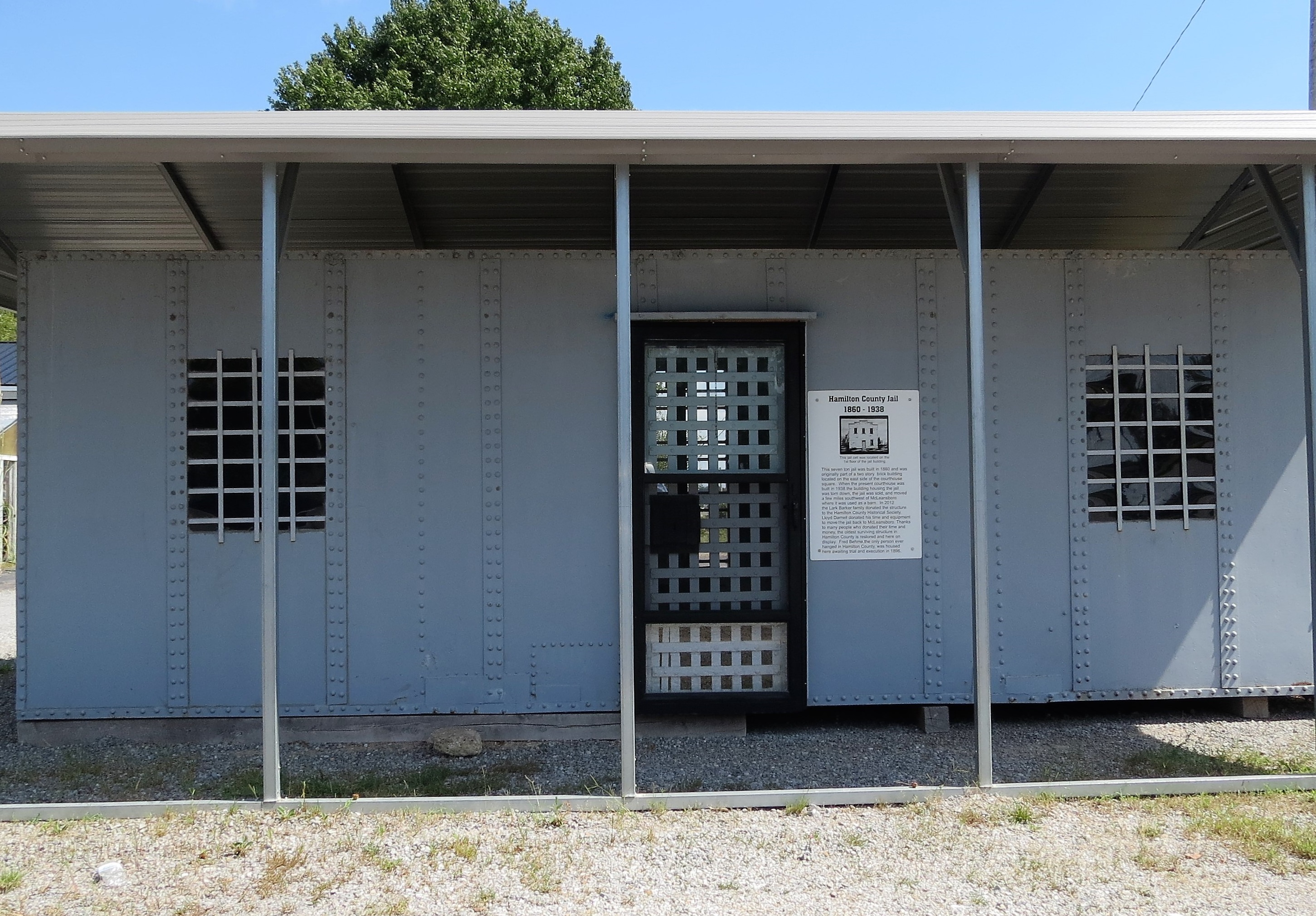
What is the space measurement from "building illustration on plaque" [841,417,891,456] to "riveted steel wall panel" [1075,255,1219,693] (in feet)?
4.51

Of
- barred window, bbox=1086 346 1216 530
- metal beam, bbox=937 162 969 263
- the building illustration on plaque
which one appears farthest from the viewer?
barred window, bbox=1086 346 1216 530

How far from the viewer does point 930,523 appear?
19.1ft

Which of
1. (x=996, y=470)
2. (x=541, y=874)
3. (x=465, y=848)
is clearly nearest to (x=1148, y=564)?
(x=996, y=470)

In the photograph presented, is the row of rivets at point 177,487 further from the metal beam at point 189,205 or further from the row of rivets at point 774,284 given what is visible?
the row of rivets at point 774,284

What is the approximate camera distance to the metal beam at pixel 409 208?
19.1ft

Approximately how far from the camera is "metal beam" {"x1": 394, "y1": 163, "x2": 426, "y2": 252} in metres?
5.84

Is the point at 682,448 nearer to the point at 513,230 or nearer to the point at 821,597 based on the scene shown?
the point at 821,597

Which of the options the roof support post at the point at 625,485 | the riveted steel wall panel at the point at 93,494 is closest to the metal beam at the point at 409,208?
the riveted steel wall panel at the point at 93,494

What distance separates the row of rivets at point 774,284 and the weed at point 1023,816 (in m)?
3.02

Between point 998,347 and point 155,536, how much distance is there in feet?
16.8

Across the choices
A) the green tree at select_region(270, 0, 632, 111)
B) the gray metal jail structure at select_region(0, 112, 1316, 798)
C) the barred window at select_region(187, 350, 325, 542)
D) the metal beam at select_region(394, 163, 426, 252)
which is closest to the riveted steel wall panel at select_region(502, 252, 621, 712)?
the gray metal jail structure at select_region(0, 112, 1316, 798)

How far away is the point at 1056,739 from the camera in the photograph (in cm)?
577

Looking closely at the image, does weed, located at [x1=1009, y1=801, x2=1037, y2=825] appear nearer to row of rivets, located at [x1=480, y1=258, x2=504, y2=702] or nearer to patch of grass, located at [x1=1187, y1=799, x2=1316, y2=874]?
patch of grass, located at [x1=1187, y1=799, x2=1316, y2=874]

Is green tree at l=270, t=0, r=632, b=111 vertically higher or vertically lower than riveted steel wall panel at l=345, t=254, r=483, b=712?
higher
